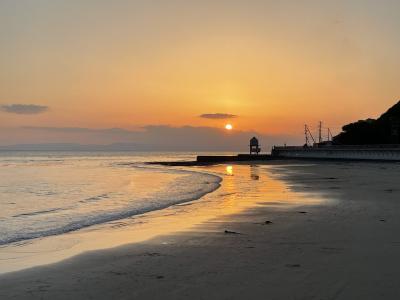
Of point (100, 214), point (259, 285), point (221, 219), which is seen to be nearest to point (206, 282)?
point (259, 285)

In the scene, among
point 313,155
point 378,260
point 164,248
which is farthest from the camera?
point 313,155

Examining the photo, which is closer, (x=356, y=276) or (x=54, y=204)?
(x=356, y=276)

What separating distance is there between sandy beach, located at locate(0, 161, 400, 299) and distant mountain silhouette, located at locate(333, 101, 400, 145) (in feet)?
330

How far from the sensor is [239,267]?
27.5ft

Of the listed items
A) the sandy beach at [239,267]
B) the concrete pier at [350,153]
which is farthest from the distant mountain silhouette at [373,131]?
the sandy beach at [239,267]

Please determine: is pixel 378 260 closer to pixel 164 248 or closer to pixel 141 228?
pixel 164 248

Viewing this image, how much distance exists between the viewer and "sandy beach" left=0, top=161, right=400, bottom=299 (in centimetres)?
688

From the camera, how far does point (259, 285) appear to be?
7.15 meters

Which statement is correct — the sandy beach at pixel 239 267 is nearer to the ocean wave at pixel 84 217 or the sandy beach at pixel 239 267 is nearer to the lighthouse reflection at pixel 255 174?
the ocean wave at pixel 84 217

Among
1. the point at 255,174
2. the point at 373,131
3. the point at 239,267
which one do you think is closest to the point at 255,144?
the point at 373,131

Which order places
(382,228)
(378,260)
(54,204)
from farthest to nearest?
(54,204) → (382,228) → (378,260)

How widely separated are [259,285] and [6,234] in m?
9.35

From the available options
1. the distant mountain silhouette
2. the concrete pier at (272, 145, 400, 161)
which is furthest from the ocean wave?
the distant mountain silhouette

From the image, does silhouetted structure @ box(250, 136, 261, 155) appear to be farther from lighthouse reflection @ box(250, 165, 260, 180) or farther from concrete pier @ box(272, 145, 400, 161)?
lighthouse reflection @ box(250, 165, 260, 180)
